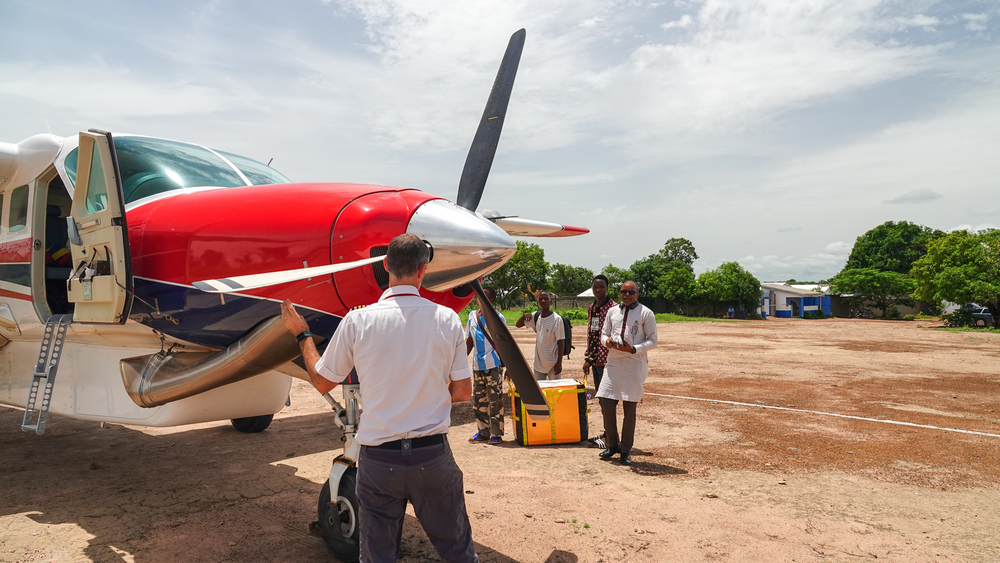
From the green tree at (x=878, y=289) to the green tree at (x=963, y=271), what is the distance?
15.1m

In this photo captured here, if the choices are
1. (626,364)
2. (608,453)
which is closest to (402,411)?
(626,364)

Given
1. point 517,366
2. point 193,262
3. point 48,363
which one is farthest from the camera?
point 48,363

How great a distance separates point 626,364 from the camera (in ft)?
19.1

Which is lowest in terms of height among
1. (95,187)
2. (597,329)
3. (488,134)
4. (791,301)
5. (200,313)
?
(597,329)

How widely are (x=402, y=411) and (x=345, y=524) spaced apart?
1.59 meters

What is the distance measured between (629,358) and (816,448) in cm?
240

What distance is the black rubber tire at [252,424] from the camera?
7327 millimetres

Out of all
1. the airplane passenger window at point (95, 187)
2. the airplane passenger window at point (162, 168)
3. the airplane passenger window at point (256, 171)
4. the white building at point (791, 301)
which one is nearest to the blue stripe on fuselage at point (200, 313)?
the airplane passenger window at point (95, 187)

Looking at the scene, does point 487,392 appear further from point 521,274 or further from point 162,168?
point 521,274

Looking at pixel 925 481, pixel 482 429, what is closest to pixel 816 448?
pixel 925 481

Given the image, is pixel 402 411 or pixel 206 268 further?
pixel 206 268

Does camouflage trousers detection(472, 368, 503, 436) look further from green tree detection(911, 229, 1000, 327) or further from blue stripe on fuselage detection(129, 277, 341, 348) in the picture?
green tree detection(911, 229, 1000, 327)

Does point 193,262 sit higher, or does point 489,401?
point 193,262

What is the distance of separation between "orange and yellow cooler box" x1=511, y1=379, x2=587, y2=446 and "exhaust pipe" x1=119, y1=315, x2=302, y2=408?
336 centimetres
